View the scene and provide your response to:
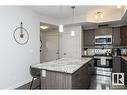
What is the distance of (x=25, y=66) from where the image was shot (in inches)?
162

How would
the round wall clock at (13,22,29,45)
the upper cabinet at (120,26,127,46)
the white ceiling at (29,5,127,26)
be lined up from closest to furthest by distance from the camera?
the round wall clock at (13,22,29,45)
the white ceiling at (29,5,127,26)
the upper cabinet at (120,26,127,46)

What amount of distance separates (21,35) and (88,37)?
10.7 ft

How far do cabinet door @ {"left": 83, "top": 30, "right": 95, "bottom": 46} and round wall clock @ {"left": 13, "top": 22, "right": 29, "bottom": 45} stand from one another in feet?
9.68

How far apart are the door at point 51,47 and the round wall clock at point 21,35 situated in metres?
2.78

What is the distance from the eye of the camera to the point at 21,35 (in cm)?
394

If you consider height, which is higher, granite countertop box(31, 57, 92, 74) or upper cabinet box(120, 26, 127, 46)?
upper cabinet box(120, 26, 127, 46)

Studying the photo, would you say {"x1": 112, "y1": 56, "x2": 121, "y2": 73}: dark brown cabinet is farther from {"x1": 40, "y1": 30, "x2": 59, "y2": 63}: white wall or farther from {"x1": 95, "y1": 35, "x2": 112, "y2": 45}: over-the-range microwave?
{"x1": 40, "y1": 30, "x2": 59, "y2": 63}: white wall

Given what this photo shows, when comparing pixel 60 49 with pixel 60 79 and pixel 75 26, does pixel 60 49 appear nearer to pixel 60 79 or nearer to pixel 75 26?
pixel 75 26

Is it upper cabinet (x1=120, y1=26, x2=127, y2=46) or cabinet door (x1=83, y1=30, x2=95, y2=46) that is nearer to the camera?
upper cabinet (x1=120, y1=26, x2=127, y2=46)

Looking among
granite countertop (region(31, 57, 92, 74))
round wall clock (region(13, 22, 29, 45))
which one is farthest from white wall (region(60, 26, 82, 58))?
granite countertop (region(31, 57, 92, 74))

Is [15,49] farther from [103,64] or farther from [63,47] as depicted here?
[103,64]

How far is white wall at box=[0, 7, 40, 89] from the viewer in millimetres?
3324

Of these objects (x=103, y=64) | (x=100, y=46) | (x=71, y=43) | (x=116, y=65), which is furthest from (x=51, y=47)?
(x=116, y=65)
